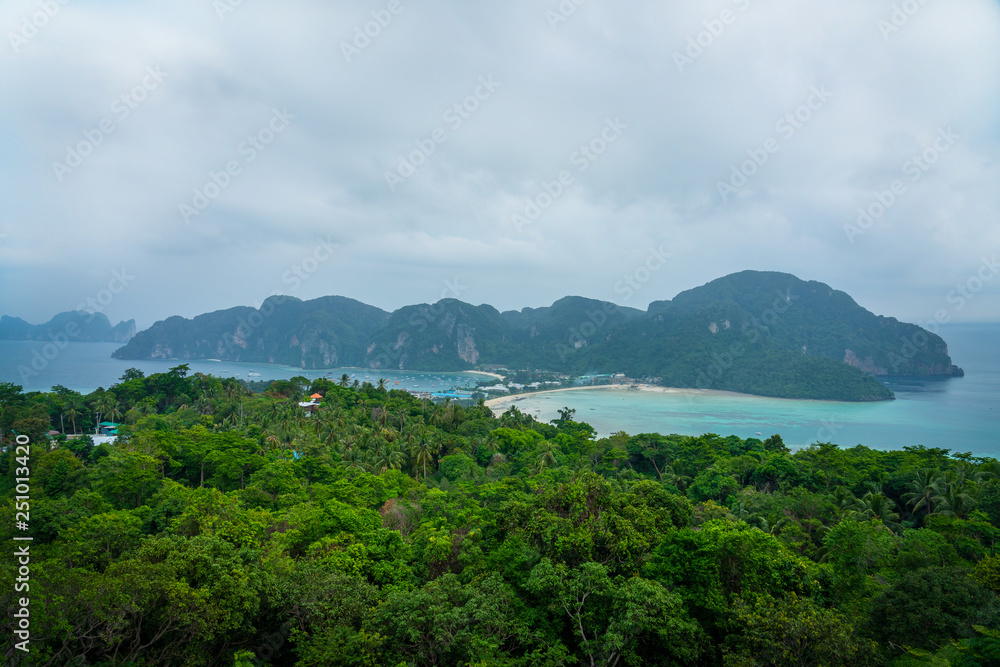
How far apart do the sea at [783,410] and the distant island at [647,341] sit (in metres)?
8.78

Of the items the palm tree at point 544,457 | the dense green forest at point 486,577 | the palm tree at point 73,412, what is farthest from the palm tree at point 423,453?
the palm tree at point 73,412

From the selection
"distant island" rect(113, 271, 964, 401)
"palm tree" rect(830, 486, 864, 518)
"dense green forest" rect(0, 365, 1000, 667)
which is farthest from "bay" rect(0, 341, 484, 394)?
"palm tree" rect(830, 486, 864, 518)

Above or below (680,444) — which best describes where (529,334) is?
above

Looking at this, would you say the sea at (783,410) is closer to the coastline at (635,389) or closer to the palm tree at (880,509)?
the coastline at (635,389)

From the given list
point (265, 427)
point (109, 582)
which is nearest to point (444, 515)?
point (109, 582)

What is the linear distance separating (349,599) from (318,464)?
15471 millimetres

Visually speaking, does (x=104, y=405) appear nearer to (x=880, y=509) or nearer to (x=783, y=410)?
(x=880, y=509)

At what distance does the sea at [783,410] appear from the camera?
5522 cm

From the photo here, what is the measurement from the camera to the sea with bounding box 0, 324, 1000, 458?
55.2m

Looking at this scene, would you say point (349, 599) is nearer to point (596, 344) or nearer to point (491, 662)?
point (491, 662)

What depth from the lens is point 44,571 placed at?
739 centimetres

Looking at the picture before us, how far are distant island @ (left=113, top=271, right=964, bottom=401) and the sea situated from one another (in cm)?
878

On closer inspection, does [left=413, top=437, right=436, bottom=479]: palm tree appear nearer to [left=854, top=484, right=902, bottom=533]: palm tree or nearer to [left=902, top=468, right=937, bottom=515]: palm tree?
[left=854, top=484, right=902, bottom=533]: palm tree

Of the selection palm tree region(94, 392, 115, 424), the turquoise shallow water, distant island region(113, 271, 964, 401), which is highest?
distant island region(113, 271, 964, 401)
